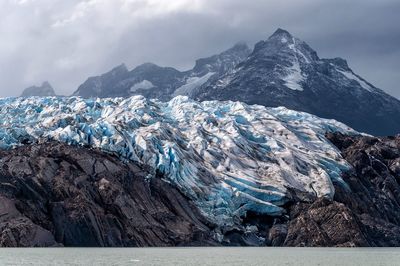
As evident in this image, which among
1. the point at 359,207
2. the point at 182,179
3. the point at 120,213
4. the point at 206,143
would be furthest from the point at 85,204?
the point at 359,207

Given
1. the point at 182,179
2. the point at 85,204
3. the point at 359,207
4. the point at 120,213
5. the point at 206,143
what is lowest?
the point at 359,207

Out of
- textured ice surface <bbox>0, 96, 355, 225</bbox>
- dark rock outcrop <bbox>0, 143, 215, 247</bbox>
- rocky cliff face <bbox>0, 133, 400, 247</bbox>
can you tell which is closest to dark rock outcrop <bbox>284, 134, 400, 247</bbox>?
rocky cliff face <bbox>0, 133, 400, 247</bbox>

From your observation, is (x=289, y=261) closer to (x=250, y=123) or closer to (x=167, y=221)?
(x=167, y=221)

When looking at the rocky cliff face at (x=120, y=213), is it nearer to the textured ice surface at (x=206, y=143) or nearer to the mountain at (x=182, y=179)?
the mountain at (x=182, y=179)

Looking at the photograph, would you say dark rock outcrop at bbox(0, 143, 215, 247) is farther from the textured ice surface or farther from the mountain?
the textured ice surface

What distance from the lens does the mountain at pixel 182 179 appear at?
11938cm

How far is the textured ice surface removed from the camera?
142 m

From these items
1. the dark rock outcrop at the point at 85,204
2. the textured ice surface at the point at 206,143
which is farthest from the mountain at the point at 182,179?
the textured ice surface at the point at 206,143

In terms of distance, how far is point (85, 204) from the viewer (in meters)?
118

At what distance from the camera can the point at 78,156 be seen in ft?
438

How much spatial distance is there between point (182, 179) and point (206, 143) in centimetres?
2227

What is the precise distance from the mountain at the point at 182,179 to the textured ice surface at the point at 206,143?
34 cm

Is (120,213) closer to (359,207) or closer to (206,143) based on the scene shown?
(206,143)

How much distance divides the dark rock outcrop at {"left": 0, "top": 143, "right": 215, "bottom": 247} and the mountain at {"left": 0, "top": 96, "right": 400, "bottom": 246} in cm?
23
